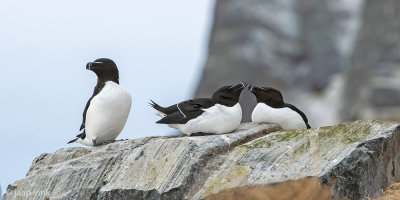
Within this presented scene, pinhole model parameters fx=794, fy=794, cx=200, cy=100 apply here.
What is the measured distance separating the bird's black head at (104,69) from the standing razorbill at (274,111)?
6.79 feet

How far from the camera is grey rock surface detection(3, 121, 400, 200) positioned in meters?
10.0

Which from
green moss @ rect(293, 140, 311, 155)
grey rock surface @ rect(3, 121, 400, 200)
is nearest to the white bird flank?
→ grey rock surface @ rect(3, 121, 400, 200)

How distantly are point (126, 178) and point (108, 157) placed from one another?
2.15 ft

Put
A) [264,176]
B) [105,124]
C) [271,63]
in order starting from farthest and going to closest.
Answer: [271,63] → [105,124] → [264,176]

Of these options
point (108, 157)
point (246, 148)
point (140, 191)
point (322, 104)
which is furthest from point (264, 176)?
point (322, 104)

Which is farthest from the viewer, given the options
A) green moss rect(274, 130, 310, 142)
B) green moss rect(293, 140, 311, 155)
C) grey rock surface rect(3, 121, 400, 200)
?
green moss rect(274, 130, 310, 142)

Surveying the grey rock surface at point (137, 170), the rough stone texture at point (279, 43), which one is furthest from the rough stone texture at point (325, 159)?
the rough stone texture at point (279, 43)

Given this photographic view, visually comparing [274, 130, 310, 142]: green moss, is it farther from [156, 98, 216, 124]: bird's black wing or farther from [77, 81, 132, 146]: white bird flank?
[77, 81, 132, 146]: white bird flank

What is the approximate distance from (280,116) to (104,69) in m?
2.76

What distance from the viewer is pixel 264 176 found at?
994 cm

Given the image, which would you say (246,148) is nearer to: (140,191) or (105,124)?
(140,191)

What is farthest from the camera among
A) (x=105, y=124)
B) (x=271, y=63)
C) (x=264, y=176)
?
(x=271, y=63)

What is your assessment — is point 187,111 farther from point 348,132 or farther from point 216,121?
point 348,132

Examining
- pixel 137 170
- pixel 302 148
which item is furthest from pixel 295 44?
pixel 137 170
